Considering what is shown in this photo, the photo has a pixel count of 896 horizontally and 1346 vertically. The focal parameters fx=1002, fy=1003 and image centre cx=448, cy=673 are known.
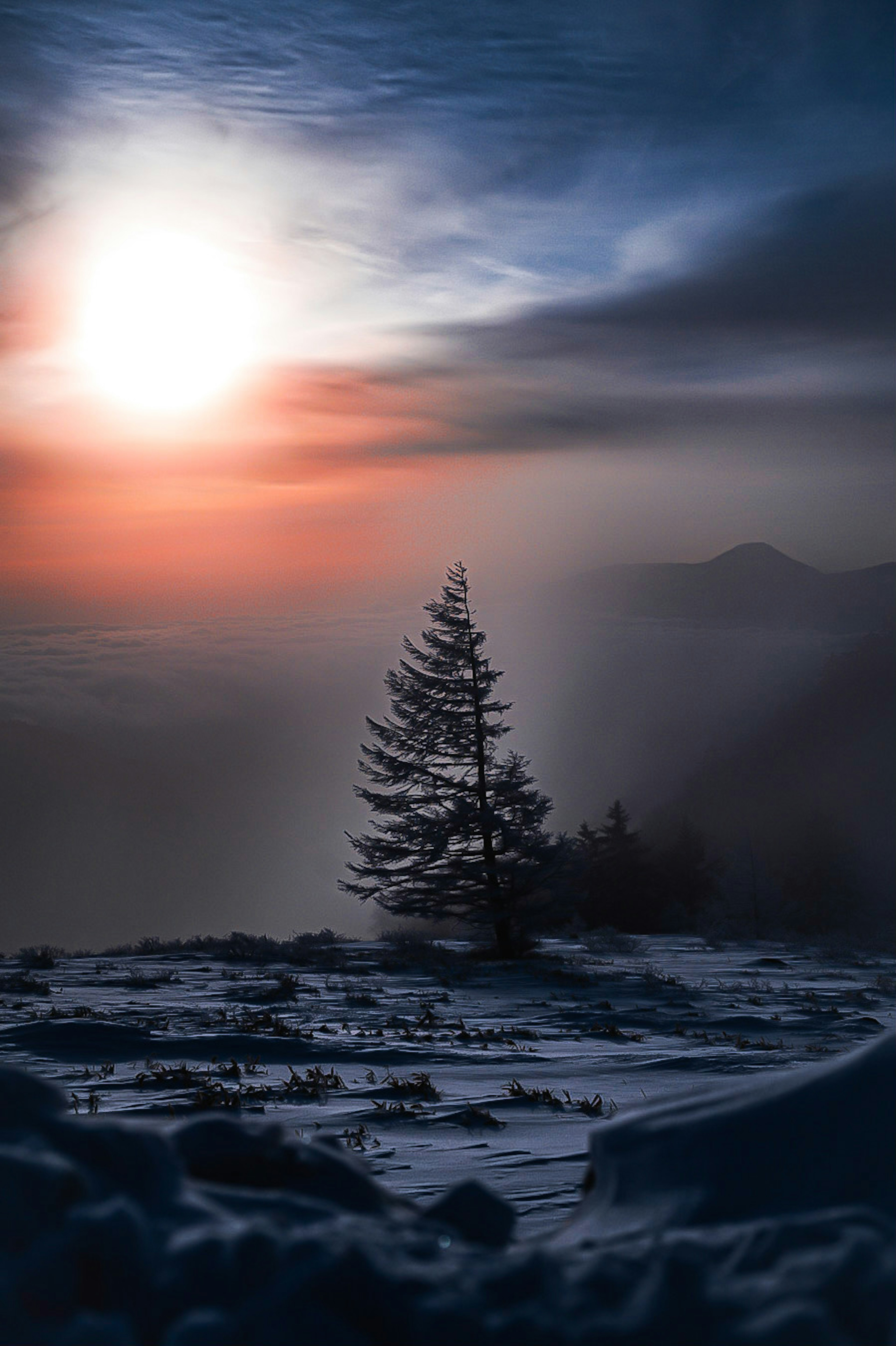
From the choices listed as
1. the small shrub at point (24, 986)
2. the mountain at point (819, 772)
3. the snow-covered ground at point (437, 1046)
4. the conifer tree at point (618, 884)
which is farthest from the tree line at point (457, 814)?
the mountain at point (819, 772)

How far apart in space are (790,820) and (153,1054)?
9100 cm

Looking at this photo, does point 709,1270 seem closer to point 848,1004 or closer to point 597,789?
point 848,1004

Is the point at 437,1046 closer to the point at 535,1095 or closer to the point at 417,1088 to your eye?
the point at 417,1088

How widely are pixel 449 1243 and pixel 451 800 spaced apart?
70.4 ft

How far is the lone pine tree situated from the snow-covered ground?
22.0 feet

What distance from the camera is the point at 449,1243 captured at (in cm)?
143

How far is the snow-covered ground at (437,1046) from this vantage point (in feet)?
14.9

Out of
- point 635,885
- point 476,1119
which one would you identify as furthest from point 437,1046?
point 635,885

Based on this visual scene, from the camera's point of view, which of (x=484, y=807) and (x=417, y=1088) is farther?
(x=484, y=807)

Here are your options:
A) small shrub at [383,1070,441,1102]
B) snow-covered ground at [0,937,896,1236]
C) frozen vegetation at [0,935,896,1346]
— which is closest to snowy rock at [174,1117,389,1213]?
frozen vegetation at [0,935,896,1346]

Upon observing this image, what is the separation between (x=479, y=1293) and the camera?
121cm

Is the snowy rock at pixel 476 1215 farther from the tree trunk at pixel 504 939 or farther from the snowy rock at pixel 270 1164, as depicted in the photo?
the tree trunk at pixel 504 939

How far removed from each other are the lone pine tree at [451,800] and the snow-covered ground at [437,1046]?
6.72 metres

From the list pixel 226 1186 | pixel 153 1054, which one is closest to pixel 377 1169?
pixel 226 1186
